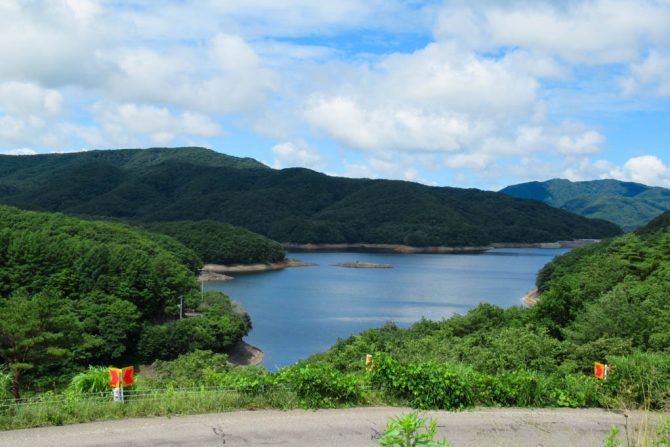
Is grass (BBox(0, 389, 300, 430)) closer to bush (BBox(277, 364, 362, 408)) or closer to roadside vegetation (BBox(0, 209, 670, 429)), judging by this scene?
roadside vegetation (BBox(0, 209, 670, 429))

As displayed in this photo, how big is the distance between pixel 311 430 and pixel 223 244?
100444mm

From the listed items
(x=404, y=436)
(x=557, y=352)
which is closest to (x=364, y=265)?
(x=557, y=352)

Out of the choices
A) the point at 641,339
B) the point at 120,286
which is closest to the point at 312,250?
the point at 120,286

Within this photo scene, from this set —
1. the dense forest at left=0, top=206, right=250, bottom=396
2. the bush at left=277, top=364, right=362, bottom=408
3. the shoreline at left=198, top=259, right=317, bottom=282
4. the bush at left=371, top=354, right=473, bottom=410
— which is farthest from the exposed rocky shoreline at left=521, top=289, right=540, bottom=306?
the bush at left=277, top=364, right=362, bottom=408

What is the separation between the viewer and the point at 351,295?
241 feet

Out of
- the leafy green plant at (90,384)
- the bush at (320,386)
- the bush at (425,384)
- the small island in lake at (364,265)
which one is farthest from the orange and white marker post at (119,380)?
the small island in lake at (364,265)

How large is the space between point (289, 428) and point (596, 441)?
3.99 metres

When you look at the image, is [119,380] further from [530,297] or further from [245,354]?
[530,297]

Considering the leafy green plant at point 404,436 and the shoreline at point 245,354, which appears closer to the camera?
the leafy green plant at point 404,436

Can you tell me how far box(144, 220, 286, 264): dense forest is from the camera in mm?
105625

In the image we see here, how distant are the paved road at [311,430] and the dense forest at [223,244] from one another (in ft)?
321

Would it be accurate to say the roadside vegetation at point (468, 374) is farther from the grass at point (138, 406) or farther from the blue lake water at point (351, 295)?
the blue lake water at point (351, 295)

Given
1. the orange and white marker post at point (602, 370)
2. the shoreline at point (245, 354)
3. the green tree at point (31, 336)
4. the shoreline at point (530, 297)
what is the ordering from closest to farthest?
the orange and white marker post at point (602, 370) → the green tree at point (31, 336) → the shoreline at point (245, 354) → the shoreline at point (530, 297)

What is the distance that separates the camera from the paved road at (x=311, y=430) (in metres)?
7.62
